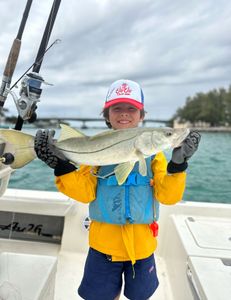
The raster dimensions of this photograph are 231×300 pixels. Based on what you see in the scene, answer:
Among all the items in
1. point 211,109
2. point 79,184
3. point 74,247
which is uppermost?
point 211,109

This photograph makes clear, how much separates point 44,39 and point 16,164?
1629mm

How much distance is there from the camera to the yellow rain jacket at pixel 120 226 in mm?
2004

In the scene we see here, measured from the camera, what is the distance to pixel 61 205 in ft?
12.3

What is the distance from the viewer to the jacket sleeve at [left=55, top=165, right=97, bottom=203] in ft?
6.62

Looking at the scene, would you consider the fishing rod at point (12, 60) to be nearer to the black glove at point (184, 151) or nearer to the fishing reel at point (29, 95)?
the fishing reel at point (29, 95)

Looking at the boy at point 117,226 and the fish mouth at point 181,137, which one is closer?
the fish mouth at point 181,137

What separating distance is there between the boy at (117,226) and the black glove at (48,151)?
57 mm

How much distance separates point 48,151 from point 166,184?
0.80 metres

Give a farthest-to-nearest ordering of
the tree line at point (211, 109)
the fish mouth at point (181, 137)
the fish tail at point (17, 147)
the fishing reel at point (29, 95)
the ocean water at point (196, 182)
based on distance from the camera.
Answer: the tree line at point (211, 109) → the ocean water at point (196, 182) → the fishing reel at point (29, 95) → the fish tail at point (17, 147) → the fish mouth at point (181, 137)

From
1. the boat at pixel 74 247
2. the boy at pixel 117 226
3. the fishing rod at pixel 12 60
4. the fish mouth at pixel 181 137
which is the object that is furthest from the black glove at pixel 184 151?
the fishing rod at pixel 12 60

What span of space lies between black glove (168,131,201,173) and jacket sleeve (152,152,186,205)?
3.1 inches

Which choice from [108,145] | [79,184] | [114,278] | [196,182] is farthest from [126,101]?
[196,182]

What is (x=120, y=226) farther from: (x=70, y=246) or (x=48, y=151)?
(x=70, y=246)

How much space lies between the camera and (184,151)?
70.0 inches
